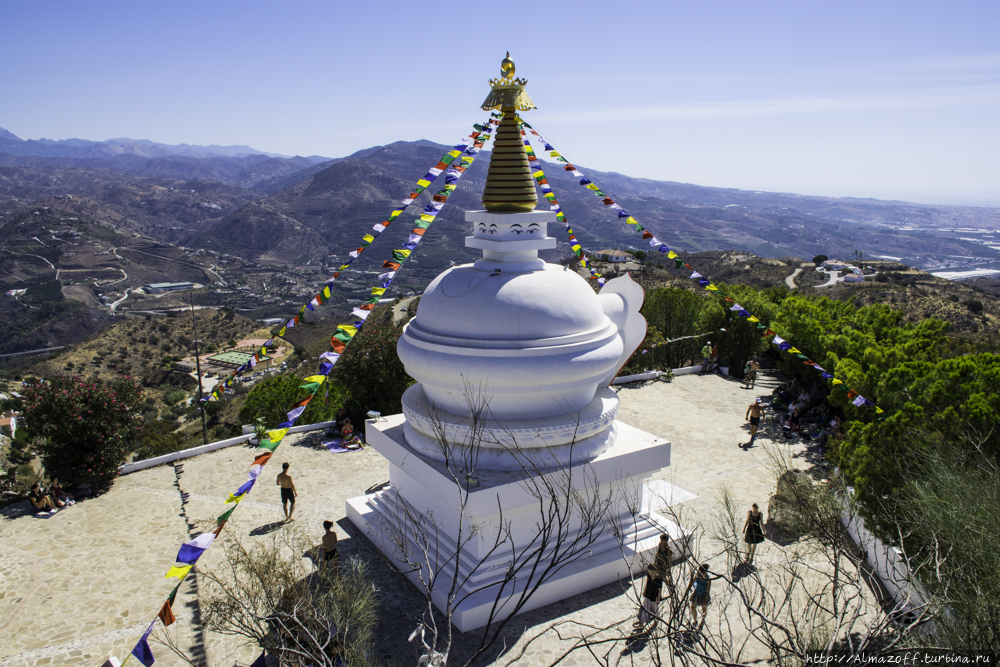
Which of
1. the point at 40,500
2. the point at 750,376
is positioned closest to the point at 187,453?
the point at 40,500

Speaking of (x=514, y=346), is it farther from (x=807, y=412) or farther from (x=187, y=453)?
(x=807, y=412)

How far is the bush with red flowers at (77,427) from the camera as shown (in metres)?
13.1

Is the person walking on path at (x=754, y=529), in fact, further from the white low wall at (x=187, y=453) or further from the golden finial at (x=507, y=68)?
the white low wall at (x=187, y=453)

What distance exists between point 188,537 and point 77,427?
401 cm

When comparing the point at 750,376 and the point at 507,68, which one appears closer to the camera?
the point at 507,68

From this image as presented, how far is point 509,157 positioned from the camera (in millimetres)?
10961

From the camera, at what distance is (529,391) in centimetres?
996

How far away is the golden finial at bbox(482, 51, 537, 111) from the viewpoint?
426 inches

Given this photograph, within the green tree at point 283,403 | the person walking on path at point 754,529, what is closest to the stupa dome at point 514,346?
the person walking on path at point 754,529

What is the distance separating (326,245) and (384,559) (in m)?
160

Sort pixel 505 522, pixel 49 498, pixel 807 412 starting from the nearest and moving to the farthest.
→ pixel 505 522
pixel 49 498
pixel 807 412

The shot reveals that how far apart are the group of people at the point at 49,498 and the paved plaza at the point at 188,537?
27cm

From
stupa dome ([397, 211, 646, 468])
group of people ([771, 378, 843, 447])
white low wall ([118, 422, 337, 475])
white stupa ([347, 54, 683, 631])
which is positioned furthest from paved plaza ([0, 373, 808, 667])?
stupa dome ([397, 211, 646, 468])

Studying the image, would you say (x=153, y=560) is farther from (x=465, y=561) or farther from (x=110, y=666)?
(x=465, y=561)
